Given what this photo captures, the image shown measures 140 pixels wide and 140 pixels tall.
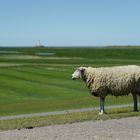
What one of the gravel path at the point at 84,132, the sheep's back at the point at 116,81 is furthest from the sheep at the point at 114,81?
the gravel path at the point at 84,132

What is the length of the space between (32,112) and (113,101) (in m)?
6.91

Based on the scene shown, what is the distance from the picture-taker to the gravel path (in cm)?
1377

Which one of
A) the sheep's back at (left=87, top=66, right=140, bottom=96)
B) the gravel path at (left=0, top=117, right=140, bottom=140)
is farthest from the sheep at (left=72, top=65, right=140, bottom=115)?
the gravel path at (left=0, top=117, right=140, bottom=140)

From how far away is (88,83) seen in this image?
2184cm

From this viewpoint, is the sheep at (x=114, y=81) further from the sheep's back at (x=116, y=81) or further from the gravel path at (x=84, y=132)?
the gravel path at (x=84, y=132)

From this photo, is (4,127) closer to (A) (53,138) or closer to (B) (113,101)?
(A) (53,138)

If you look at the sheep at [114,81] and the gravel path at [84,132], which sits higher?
the sheep at [114,81]

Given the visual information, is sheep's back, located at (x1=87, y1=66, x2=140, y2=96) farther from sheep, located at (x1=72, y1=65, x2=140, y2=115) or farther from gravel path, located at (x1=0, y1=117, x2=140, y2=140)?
gravel path, located at (x1=0, y1=117, x2=140, y2=140)

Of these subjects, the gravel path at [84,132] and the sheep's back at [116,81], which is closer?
the gravel path at [84,132]

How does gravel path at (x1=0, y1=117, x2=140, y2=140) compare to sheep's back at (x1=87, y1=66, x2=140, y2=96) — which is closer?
gravel path at (x1=0, y1=117, x2=140, y2=140)

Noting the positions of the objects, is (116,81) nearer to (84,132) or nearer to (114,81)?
(114,81)

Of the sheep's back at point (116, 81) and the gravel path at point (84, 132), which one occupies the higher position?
the sheep's back at point (116, 81)

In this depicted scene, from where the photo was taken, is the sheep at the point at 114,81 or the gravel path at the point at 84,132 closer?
the gravel path at the point at 84,132

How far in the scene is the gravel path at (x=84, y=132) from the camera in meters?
Answer: 13.8
